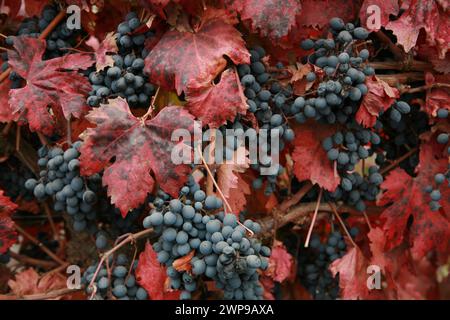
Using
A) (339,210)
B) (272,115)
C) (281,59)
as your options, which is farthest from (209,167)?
(339,210)

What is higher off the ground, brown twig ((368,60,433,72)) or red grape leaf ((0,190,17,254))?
brown twig ((368,60,433,72))

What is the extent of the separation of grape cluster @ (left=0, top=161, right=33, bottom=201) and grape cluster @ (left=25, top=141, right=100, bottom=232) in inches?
7.9

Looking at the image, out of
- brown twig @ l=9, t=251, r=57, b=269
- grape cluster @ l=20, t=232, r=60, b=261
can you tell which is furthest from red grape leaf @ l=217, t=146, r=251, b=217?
grape cluster @ l=20, t=232, r=60, b=261

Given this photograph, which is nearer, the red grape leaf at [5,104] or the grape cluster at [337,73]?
the grape cluster at [337,73]

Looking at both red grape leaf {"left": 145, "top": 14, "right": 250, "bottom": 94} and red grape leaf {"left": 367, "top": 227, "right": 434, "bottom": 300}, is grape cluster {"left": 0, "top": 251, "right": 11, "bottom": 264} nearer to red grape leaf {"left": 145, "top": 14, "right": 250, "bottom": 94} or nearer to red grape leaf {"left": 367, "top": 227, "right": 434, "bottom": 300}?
red grape leaf {"left": 145, "top": 14, "right": 250, "bottom": 94}

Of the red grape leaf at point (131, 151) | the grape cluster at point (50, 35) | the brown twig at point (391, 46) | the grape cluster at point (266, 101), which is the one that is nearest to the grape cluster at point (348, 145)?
the grape cluster at point (266, 101)

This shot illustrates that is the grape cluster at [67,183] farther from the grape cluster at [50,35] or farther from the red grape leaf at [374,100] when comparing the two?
the red grape leaf at [374,100]

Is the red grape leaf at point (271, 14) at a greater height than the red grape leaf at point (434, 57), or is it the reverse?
the red grape leaf at point (271, 14)

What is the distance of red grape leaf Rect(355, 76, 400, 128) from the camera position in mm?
1265

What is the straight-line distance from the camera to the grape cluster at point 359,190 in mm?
1428

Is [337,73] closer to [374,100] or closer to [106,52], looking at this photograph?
[374,100]

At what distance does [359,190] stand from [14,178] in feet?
3.08

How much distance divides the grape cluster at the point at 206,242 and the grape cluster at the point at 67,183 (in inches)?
7.1
